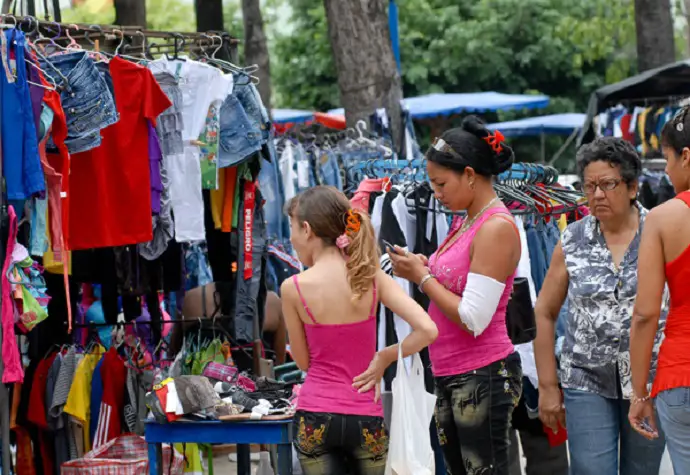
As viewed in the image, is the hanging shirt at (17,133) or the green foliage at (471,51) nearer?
the hanging shirt at (17,133)

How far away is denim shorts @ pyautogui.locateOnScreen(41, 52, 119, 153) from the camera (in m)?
6.41

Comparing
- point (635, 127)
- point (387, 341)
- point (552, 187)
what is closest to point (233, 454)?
point (387, 341)

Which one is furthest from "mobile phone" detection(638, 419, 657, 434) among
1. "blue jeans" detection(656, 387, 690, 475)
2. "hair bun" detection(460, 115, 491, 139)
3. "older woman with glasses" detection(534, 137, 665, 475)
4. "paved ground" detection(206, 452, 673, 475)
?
"paved ground" detection(206, 452, 673, 475)

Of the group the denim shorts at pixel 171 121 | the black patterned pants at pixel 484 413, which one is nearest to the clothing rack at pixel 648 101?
the denim shorts at pixel 171 121

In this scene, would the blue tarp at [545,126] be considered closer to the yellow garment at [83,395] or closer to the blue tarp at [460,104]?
the blue tarp at [460,104]

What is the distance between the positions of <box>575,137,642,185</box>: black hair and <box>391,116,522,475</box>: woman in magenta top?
0.47 metres

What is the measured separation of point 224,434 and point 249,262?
2.14 meters

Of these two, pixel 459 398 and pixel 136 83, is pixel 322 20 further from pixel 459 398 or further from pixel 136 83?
pixel 459 398

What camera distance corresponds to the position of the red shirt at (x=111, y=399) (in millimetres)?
7355

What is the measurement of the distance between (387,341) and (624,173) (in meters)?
2.01

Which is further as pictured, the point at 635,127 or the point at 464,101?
the point at 464,101

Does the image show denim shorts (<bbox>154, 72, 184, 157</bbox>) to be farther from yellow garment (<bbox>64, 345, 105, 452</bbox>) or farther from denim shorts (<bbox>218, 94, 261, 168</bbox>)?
yellow garment (<bbox>64, 345, 105, 452</bbox>)

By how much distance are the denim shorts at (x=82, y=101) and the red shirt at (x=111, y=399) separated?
1632 mm

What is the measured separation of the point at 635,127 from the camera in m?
14.6
